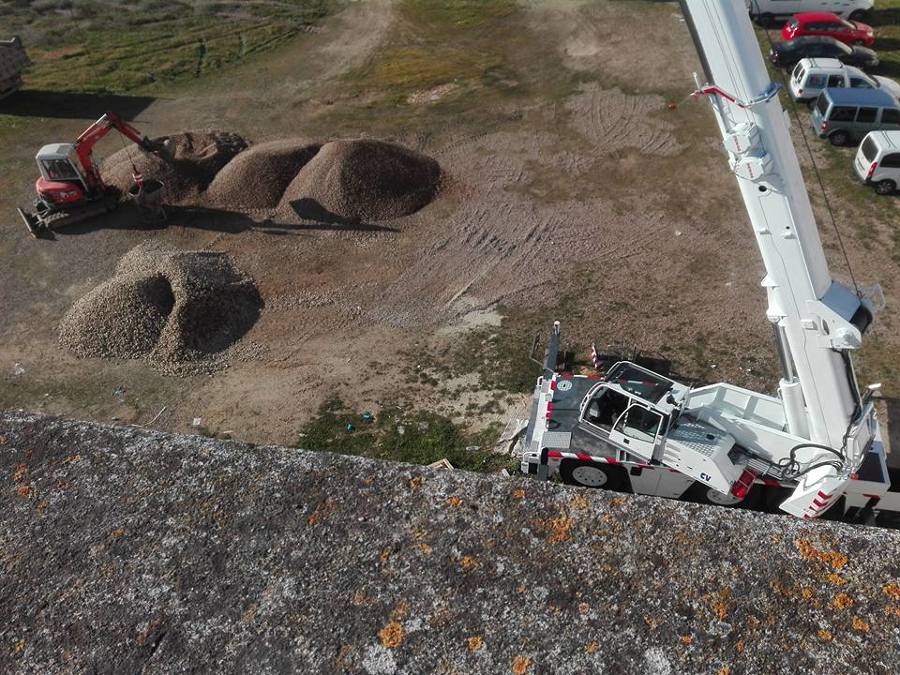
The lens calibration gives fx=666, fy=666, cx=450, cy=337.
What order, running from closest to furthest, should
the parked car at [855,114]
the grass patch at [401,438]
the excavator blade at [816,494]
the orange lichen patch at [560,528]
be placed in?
the orange lichen patch at [560,528], the excavator blade at [816,494], the grass patch at [401,438], the parked car at [855,114]

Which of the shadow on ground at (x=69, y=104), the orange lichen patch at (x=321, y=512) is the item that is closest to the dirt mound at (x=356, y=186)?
the shadow on ground at (x=69, y=104)

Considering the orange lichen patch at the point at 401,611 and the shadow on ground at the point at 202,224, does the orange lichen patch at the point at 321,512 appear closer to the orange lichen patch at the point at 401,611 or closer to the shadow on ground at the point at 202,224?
the orange lichen patch at the point at 401,611

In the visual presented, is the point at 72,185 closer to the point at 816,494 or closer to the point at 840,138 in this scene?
the point at 816,494

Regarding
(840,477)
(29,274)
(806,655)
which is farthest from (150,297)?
(806,655)

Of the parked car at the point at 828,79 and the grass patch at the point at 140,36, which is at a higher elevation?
the grass patch at the point at 140,36

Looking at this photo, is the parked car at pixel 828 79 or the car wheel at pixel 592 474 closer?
the car wheel at pixel 592 474

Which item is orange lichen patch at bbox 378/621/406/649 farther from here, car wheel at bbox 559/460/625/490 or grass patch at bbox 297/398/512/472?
grass patch at bbox 297/398/512/472
